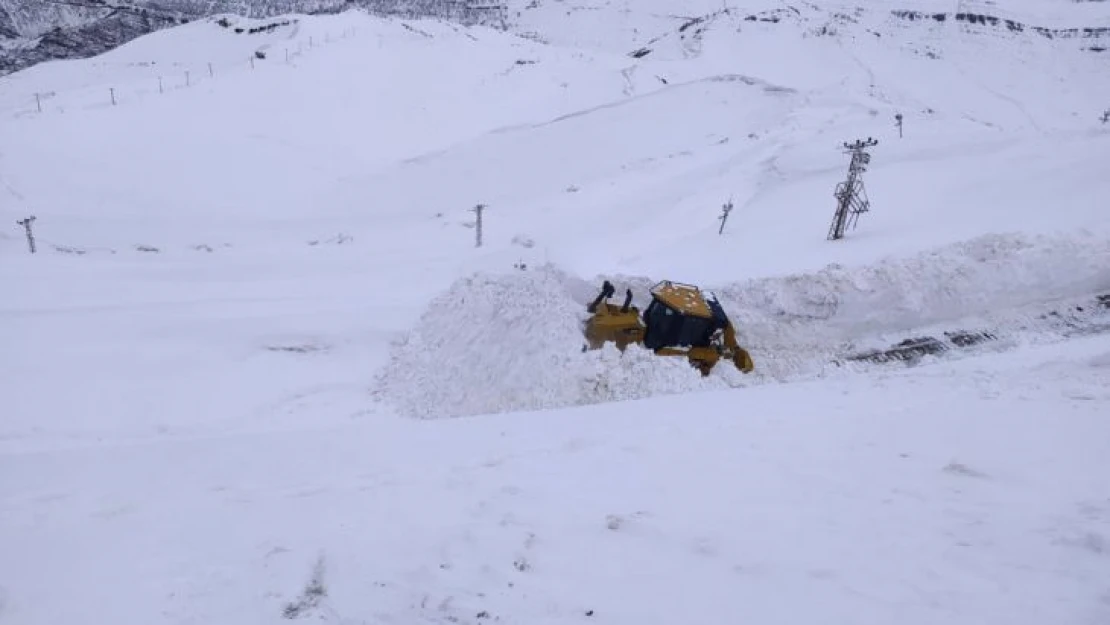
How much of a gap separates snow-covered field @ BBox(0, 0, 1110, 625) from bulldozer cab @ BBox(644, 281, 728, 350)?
22.2 inches

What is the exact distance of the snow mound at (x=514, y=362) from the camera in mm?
9750

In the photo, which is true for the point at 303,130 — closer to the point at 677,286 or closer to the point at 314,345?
the point at 314,345

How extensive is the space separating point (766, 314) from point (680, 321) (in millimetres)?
2393

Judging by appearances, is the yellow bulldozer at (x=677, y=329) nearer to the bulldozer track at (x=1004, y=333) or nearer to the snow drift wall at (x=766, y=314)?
the snow drift wall at (x=766, y=314)

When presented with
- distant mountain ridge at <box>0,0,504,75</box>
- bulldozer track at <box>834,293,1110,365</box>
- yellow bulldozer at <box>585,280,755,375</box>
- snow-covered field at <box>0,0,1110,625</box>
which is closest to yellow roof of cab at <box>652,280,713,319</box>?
yellow bulldozer at <box>585,280,755,375</box>

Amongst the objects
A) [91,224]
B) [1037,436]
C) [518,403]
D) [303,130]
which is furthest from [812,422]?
[303,130]

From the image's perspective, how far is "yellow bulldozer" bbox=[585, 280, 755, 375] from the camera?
10156mm

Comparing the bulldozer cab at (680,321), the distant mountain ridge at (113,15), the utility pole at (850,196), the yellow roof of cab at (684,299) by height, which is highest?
the distant mountain ridge at (113,15)

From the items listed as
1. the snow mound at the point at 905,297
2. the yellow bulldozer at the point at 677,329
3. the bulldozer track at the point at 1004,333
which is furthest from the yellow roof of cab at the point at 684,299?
the bulldozer track at the point at 1004,333

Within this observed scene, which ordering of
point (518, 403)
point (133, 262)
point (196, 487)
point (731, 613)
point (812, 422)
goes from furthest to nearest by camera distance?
point (133, 262) → point (518, 403) → point (812, 422) → point (196, 487) → point (731, 613)

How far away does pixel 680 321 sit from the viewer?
1010cm

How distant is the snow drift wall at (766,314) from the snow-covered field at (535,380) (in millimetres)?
61

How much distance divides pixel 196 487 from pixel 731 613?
186 inches

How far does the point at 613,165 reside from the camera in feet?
91.4
